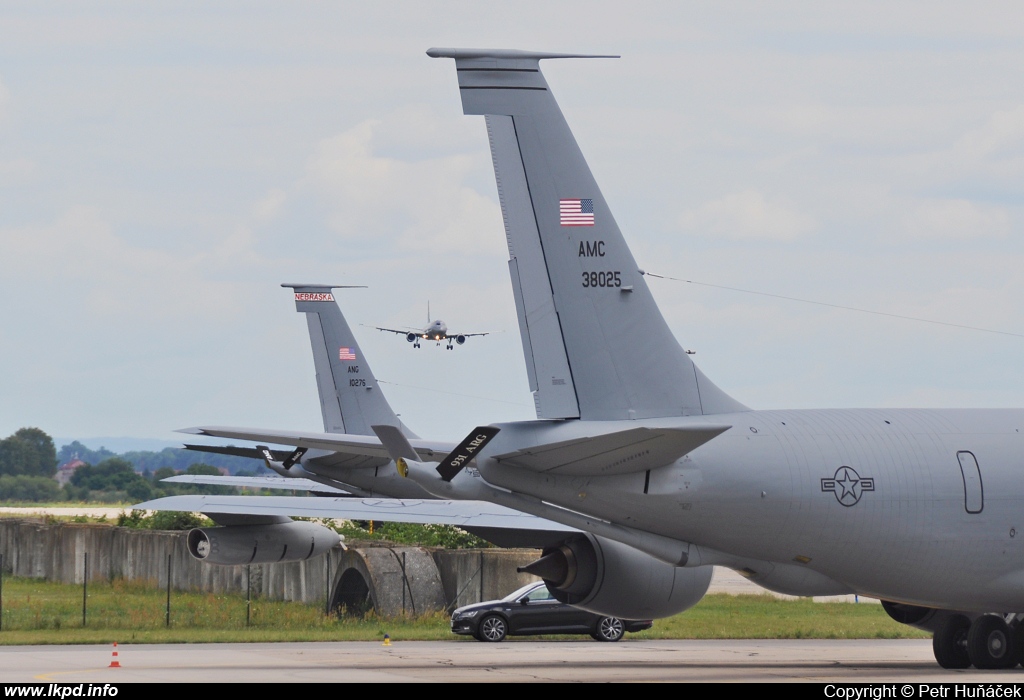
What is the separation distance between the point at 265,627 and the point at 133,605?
682 centimetres

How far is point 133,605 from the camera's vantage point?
38.2 m

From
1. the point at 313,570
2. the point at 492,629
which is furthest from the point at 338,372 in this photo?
the point at 492,629

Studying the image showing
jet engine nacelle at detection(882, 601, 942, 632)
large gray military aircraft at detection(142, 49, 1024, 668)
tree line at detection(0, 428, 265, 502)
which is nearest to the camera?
large gray military aircraft at detection(142, 49, 1024, 668)

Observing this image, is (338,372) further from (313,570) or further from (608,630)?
(608,630)

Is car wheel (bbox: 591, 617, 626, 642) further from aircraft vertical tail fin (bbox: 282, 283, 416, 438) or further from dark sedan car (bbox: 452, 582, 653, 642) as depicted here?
aircraft vertical tail fin (bbox: 282, 283, 416, 438)

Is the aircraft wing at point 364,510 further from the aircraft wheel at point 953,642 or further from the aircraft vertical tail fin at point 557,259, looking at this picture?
the aircraft wheel at point 953,642

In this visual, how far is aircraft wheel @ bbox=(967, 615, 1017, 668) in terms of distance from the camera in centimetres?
2325

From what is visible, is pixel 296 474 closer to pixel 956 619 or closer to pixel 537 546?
pixel 537 546

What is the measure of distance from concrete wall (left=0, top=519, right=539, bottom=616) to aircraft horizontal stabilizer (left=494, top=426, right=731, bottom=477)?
1598cm

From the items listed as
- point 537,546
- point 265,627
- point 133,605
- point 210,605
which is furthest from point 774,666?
point 133,605

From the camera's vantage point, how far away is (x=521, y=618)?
2998cm

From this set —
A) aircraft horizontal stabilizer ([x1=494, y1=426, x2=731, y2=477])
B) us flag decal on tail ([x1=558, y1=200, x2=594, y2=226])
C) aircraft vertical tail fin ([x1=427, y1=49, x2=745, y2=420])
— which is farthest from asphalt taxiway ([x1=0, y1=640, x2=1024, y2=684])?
us flag decal on tail ([x1=558, y1=200, x2=594, y2=226])

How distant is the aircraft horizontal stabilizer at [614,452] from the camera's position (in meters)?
16.8

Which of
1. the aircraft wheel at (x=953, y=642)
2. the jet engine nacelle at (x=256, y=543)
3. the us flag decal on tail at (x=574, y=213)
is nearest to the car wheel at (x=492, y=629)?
the jet engine nacelle at (x=256, y=543)
